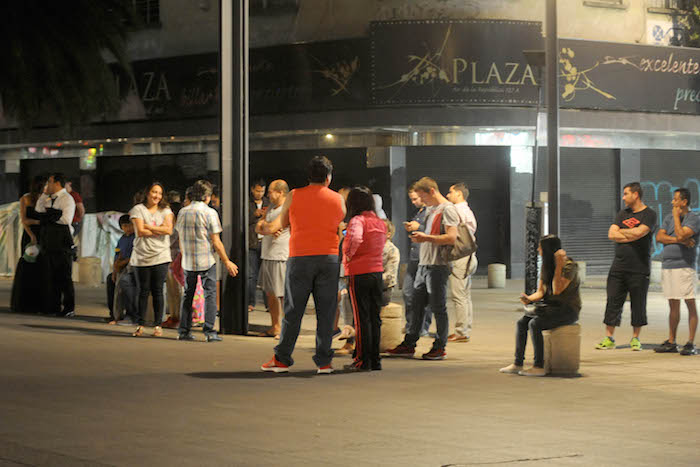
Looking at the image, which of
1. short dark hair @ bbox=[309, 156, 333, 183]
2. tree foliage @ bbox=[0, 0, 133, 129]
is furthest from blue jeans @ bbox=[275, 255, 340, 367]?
tree foliage @ bbox=[0, 0, 133, 129]

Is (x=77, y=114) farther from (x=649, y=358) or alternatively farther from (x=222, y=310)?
(x=222, y=310)

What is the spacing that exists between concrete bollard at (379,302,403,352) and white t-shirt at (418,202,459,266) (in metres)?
0.57

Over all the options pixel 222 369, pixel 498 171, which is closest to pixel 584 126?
pixel 498 171

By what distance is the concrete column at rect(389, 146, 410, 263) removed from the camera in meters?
26.0

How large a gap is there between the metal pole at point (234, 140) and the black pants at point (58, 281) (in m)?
3.17

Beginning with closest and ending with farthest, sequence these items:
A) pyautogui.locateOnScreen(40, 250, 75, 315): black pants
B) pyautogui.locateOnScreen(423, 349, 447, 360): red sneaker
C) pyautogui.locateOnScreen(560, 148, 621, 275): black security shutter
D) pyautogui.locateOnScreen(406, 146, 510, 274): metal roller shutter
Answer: pyautogui.locateOnScreen(423, 349, 447, 360): red sneaker → pyautogui.locateOnScreen(40, 250, 75, 315): black pants → pyautogui.locateOnScreen(406, 146, 510, 274): metal roller shutter → pyautogui.locateOnScreen(560, 148, 621, 275): black security shutter

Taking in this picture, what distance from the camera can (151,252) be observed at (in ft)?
50.3

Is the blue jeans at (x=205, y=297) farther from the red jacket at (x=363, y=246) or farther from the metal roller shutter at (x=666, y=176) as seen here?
the metal roller shutter at (x=666, y=176)

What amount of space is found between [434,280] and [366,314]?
1.48 meters

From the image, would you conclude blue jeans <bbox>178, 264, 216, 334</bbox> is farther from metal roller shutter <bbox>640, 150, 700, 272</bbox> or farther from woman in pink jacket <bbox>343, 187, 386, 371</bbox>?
metal roller shutter <bbox>640, 150, 700, 272</bbox>

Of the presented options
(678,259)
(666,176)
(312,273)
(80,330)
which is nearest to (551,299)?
(312,273)

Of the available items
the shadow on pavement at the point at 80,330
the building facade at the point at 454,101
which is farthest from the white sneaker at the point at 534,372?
the building facade at the point at 454,101

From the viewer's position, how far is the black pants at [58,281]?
17.5m

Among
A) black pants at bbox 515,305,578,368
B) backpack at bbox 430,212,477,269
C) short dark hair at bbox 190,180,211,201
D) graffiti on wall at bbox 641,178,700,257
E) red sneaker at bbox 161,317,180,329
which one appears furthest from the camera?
graffiti on wall at bbox 641,178,700,257
